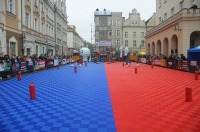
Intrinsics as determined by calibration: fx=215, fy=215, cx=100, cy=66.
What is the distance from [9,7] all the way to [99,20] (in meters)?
51.8

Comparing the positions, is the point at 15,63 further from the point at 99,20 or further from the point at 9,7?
the point at 99,20

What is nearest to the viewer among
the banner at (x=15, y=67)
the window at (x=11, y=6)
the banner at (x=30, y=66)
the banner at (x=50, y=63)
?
the banner at (x=15, y=67)

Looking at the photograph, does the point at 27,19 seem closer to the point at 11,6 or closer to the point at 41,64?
the point at 11,6

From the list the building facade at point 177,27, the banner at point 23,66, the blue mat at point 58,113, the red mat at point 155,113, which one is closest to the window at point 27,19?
the banner at point 23,66

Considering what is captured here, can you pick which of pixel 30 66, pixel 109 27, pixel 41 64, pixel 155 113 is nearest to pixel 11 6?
pixel 41 64

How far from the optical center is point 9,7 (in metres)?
22.6

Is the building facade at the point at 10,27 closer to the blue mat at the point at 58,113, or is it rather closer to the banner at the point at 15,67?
the banner at the point at 15,67

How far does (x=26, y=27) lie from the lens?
89.4 ft

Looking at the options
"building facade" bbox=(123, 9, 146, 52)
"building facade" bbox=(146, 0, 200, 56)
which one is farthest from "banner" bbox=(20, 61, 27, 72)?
"building facade" bbox=(123, 9, 146, 52)

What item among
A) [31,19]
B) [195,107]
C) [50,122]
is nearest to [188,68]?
[195,107]

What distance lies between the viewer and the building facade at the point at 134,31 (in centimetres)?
7019

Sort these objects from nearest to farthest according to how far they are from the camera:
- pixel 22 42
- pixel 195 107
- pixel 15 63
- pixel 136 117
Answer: pixel 136 117 < pixel 195 107 < pixel 15 63 < pixel 22 42

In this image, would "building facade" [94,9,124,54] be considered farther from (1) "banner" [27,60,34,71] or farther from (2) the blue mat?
(2) the blue mat

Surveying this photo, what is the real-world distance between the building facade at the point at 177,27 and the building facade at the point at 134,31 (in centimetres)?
2958
